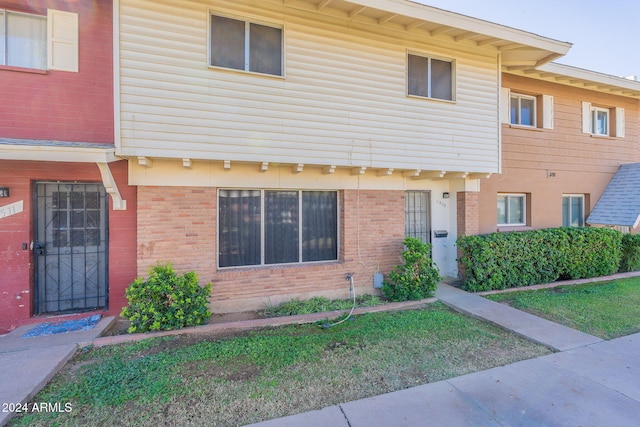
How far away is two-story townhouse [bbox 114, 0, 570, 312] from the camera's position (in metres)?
4.95

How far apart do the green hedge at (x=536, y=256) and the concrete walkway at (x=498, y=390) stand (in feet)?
7.95

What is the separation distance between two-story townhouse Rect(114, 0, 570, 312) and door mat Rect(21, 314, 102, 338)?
110cm

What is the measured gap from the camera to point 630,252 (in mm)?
A: 8891

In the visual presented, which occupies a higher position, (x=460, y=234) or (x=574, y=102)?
(x=574, y=102)

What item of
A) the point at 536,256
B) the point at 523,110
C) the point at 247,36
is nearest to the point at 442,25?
the point at 247,36

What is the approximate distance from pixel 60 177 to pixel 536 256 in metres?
9.87

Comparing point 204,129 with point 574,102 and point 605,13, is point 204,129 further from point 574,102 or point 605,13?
point 605,13

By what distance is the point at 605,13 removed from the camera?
31.7 ft

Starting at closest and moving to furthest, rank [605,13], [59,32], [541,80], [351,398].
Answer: [351,398], [59,32], [541,80], [605,13]

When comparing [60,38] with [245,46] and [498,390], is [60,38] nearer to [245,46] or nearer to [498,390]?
[245,46]

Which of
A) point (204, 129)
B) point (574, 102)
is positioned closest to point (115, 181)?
point (204, 129)

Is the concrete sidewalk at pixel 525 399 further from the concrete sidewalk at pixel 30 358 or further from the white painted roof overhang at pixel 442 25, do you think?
the white painted roof overhang at pixel 442 25

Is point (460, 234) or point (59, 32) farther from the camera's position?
point (460, 234)

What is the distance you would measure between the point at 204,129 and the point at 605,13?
41.5 ft
